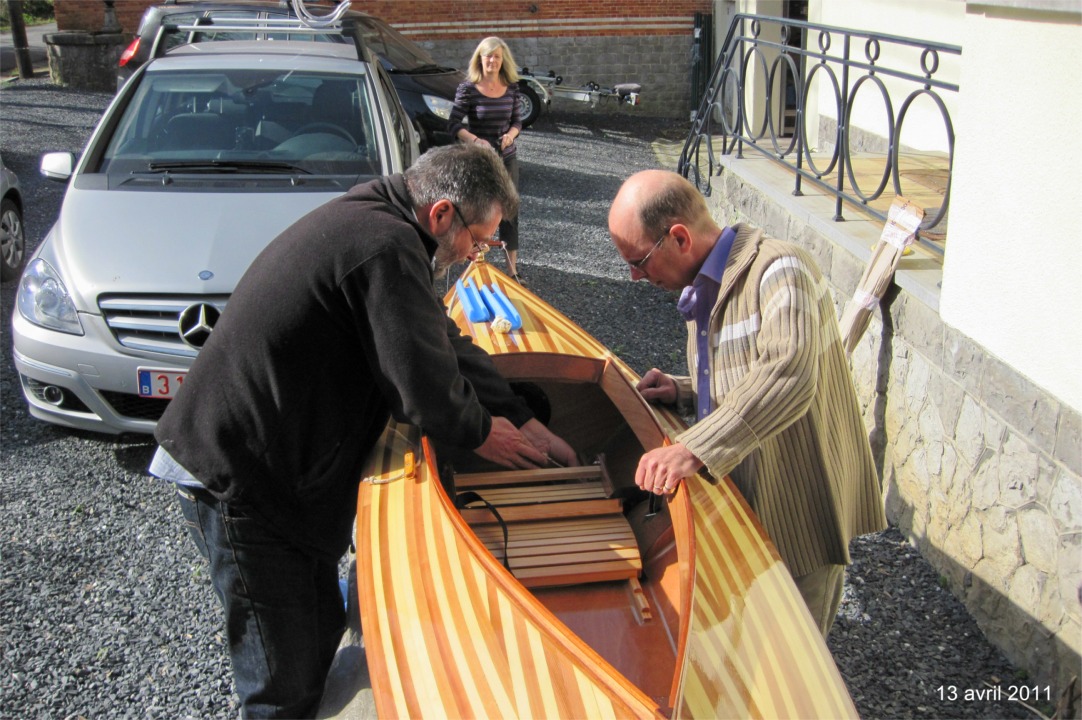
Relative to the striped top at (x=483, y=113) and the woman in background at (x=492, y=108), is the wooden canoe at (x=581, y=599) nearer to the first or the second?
the woman in background at (x=492, y=108)

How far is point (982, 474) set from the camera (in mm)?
3369

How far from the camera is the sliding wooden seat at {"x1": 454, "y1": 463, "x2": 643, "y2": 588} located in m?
2.76

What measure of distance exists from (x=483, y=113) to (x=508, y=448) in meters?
4.20

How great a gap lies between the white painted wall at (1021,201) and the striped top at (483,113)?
386 centimetres

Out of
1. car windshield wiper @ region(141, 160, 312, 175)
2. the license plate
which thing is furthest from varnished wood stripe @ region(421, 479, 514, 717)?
car windshield wiper @ region(141, 160, 312, 175)

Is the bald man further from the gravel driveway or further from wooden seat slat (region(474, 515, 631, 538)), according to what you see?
the gravel driveway

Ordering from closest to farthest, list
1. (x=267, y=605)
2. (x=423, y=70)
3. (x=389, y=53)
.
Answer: (x=267, y=605) < (x=423, y=70) < (x=389, y=53)

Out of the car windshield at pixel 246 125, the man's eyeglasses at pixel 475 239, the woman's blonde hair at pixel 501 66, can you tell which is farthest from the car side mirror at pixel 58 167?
the man's eyeglasses at pixel 475 239

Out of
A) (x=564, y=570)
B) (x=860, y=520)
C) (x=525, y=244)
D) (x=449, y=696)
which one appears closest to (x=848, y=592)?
(x=860, y=520)

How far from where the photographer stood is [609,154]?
12.7 metres

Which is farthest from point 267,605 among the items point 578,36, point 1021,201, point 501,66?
point 578,36

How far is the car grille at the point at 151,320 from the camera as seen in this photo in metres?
4.29

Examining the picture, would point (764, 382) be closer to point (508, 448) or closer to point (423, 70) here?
point (508, 448)

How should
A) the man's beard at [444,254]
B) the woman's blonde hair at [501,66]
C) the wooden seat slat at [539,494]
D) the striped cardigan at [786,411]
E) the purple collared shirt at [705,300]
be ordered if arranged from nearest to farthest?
1. the striped cardigan at [786,411]
2. the purple collared shirt at [705,300]
3. the man's beard at [444,254]
4. the wooden seat slat at [539,494]
5. the woman's blonde hair at [501,66]
